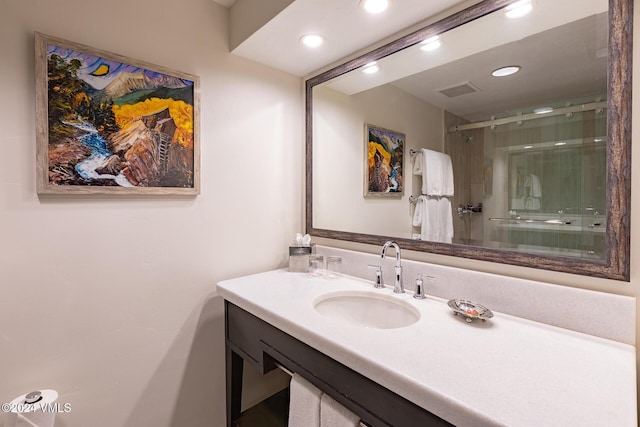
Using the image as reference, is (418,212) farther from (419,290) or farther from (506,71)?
(506,71)

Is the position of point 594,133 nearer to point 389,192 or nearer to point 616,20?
point 616,20

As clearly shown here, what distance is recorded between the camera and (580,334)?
896mm

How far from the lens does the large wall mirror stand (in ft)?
2.88

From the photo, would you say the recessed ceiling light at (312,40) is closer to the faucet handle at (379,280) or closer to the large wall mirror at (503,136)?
the large wall mirror at (503,136)

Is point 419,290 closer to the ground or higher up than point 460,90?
closer to the ground

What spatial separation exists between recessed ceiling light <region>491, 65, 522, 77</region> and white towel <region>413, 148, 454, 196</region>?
1.09 ft

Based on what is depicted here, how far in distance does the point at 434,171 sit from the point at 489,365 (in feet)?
2.65

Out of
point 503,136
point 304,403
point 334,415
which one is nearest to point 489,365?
point 334,415

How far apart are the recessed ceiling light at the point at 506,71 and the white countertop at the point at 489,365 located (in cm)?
86

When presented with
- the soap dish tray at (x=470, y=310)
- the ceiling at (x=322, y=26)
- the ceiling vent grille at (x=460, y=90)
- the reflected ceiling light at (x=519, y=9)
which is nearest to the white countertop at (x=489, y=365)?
the soap dish tray at (x=470, y=310)

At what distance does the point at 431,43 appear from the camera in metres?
1.26

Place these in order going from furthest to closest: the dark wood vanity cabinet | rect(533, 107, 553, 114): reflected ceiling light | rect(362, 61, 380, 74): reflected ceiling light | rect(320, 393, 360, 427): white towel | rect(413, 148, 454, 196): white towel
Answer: rect(362, 61, 380, 74): reflected ceiling light, rect(413, 148, 454, 196): white towel, rect(533, 107, 553, 114): reflected ceiling light, rect(320, 393, 360, 427): white towel, the dark wood vanity cabinet

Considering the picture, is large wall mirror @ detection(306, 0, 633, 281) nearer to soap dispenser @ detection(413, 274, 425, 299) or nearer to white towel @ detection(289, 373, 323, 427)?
soap dispenser @ detection(413, 274, 425, 299)

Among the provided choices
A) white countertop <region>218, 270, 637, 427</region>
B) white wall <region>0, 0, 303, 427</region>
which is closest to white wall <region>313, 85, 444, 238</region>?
white wall <region>0, 0, 303, 427</region>
